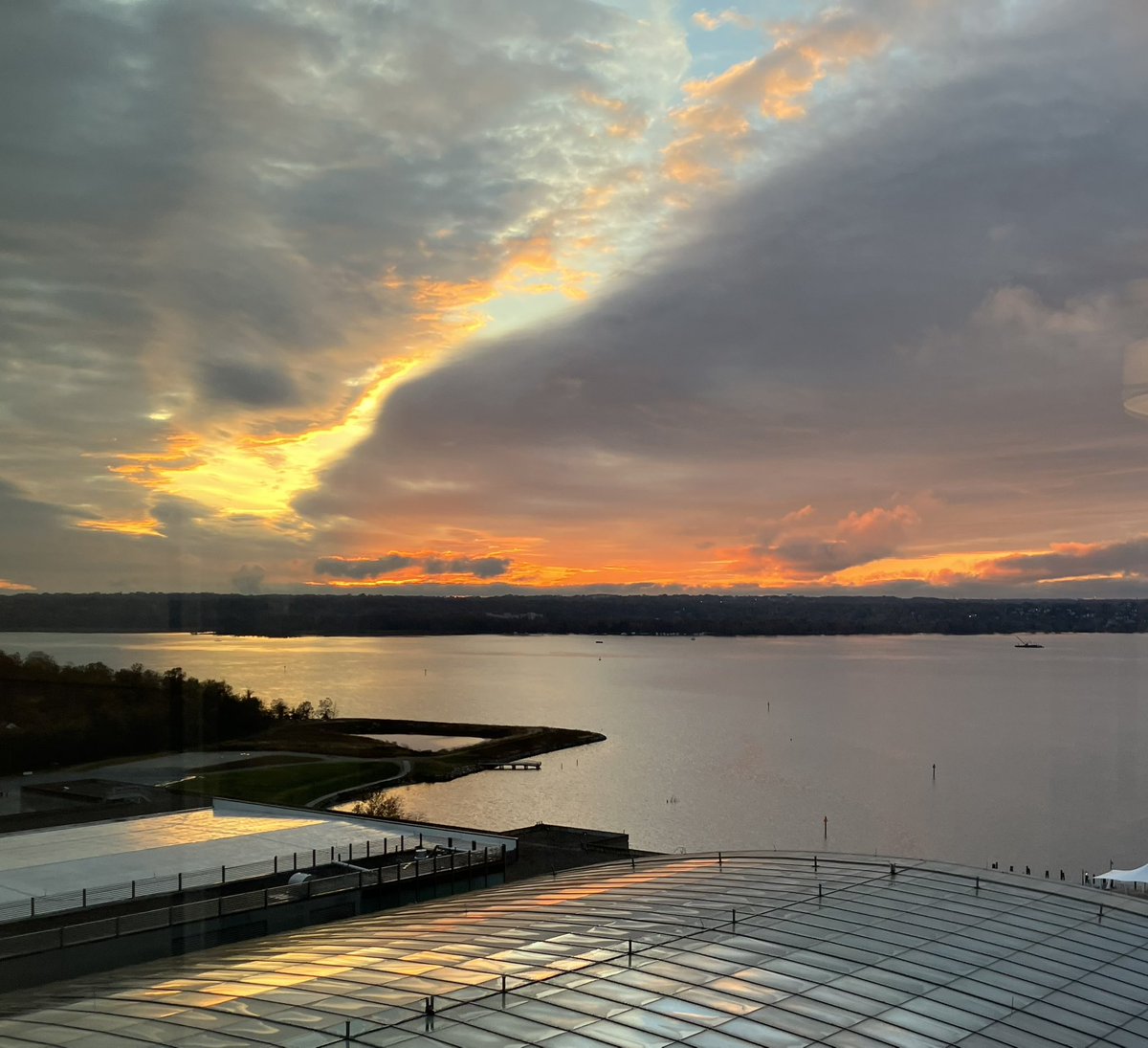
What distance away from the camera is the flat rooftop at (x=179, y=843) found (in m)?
16.9

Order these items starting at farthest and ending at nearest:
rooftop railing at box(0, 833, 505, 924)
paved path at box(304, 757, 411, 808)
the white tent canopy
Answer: paved path at box(304, 757, 411, 808) < the white tent canopy < rooftop railing at box(0, 833, 505, 924)

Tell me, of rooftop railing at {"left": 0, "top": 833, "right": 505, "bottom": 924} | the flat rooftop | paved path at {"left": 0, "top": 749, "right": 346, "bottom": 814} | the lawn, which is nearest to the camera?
rooftop railing at {"left": 0, "top": 833, "right": 505, "bottom": 924}

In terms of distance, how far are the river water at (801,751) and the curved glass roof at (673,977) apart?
1460cm

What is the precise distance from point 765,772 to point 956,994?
44.7 m

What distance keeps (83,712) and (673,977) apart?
21.3 metres

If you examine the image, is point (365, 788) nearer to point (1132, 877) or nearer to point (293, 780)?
point (293, 780)

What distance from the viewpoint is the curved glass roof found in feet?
23.2

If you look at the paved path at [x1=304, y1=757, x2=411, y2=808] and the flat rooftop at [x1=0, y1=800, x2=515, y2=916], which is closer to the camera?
the flat rooftop at [x1=0, y1=800, x2=515, y2=916]

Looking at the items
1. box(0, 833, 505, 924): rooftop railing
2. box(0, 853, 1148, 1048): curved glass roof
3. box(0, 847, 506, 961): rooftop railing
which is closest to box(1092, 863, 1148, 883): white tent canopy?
box(0, 853, 1148, 1048): curved glass roof

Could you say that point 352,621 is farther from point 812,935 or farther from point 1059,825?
point 812,935

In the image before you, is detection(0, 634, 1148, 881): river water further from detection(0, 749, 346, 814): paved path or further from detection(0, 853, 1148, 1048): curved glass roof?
detection(0, 853, 1148, 1048): curved glass roof

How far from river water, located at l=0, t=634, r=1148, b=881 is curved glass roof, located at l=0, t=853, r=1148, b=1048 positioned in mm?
14601

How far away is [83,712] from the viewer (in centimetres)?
2491

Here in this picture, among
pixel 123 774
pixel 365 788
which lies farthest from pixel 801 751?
pixel 123 774
